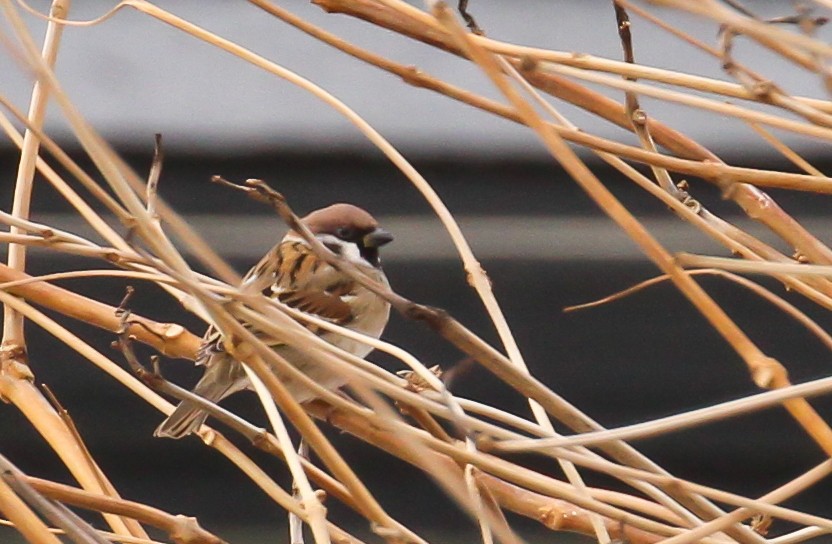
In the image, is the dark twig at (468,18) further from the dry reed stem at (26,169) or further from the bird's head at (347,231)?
the bird's head at (347,231)

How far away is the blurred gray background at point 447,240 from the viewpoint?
11.3 feet

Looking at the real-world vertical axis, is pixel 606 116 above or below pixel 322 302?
above

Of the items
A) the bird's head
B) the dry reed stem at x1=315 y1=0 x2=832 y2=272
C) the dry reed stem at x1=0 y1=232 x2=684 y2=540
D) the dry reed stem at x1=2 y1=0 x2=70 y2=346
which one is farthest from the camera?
the bird's head

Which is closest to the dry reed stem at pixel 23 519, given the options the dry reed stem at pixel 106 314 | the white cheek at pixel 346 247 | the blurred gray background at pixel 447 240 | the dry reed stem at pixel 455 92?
the dry reed stem at pixel 455 92

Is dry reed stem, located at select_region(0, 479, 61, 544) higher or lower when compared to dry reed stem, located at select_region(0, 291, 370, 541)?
lower

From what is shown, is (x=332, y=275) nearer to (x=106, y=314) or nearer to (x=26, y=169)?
(x=106, y=314)

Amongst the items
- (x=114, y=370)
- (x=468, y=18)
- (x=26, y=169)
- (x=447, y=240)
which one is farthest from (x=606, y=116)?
(x=447, y=240)

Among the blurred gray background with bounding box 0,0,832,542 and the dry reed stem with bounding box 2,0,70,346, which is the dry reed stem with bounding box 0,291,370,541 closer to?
the dry reed stem with bounding box 2,0,70,346

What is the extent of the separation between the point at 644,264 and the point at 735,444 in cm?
56

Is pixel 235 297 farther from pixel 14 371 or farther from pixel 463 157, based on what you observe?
pixel 463 157

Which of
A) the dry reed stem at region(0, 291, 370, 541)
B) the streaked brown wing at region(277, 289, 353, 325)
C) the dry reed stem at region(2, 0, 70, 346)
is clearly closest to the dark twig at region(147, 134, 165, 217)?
the dry reed stem at region(0, 291, 370, 541)

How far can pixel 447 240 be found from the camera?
3441 millimetres

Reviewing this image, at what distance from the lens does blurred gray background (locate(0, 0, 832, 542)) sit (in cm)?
346

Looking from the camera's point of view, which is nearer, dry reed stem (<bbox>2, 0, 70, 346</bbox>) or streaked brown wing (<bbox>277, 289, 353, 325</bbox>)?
dry reed stem (<bbox>2, 0, 70, 346</bbox>)
